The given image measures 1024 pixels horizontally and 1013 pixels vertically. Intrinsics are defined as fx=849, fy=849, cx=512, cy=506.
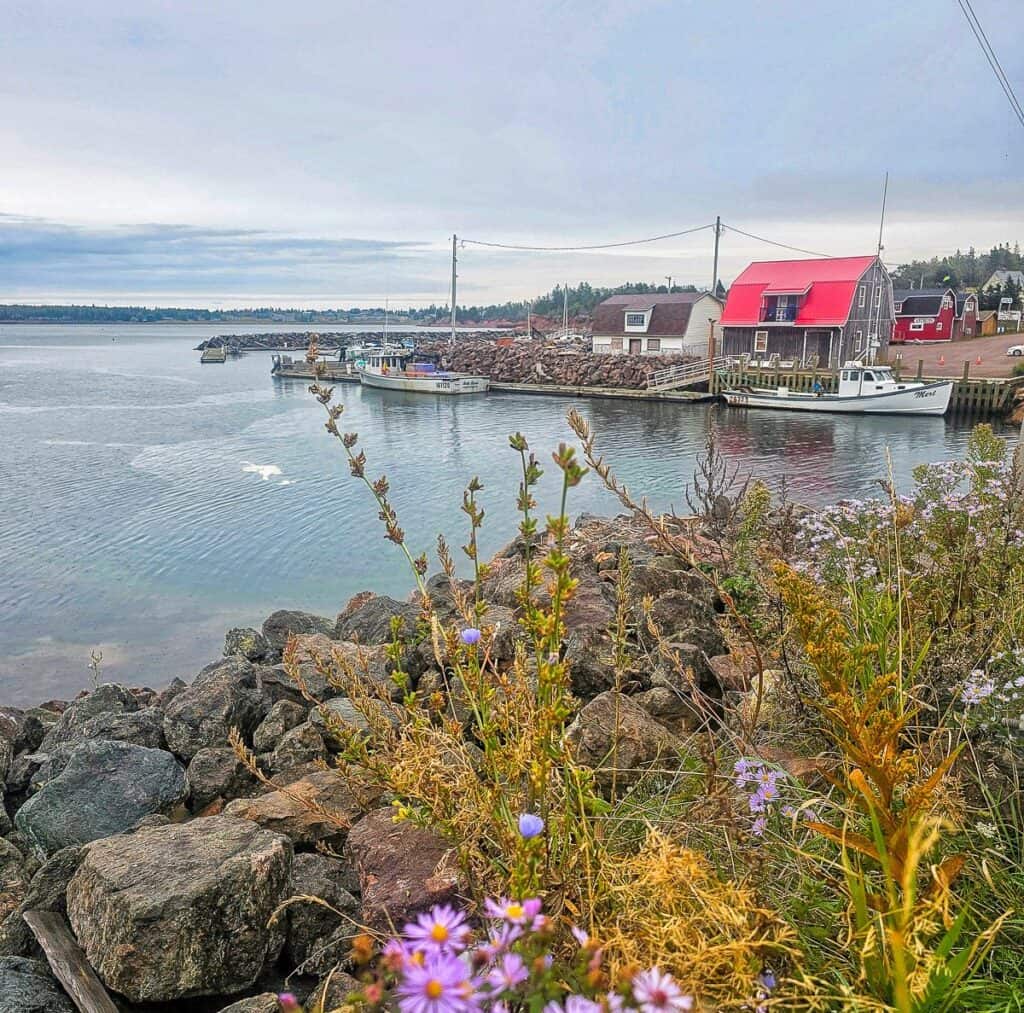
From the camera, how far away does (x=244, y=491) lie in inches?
819

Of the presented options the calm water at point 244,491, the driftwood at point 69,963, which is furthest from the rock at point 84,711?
the calm water at point 244,491

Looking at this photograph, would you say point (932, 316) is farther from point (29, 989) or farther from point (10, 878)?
point (29, 989)

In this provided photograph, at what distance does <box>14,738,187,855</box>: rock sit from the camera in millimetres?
3951

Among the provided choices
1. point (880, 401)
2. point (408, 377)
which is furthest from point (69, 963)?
point (408, 377)

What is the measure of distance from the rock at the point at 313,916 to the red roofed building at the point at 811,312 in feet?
153

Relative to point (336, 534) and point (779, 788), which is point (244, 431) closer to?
point (336, 534)

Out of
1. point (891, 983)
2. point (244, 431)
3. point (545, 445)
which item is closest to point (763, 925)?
point (891, 983)

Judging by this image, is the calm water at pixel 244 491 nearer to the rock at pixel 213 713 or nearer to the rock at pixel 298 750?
the rock at pixel 213 713

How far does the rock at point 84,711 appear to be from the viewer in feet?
19.2

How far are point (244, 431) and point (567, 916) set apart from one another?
3343 centimetres

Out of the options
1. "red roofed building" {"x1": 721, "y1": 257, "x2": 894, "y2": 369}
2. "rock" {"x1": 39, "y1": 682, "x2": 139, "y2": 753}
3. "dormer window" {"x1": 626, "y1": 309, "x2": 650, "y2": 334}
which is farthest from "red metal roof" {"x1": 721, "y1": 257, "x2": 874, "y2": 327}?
"rock" {"x1": 39, "y1": 682, "x2": 139, "y2": 753}

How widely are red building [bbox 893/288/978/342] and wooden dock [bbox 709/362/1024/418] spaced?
2133cm

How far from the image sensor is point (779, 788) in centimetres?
266

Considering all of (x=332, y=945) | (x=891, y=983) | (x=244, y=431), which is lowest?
(x=244, y=431)
